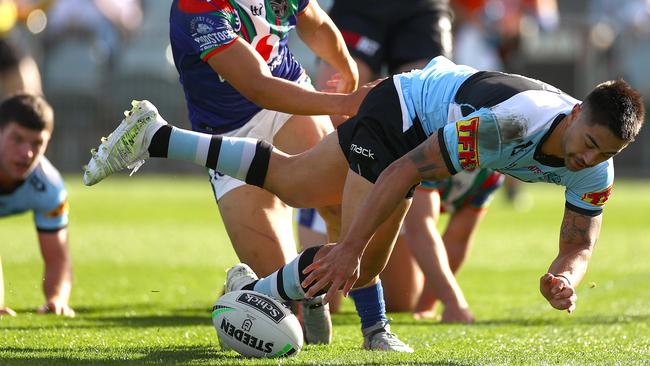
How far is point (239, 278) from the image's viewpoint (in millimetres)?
5652

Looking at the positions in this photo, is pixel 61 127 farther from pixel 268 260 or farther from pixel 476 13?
pixel 268 260

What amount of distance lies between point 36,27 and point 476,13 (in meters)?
9.24

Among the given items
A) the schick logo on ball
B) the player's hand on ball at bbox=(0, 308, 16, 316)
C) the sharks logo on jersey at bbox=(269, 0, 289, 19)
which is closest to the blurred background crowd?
the sharks logo on jersey at bbox=(269, 0, 289, 19)

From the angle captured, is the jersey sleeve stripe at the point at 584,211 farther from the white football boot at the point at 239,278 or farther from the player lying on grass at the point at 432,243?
the player lying on grass at the point at 432,243

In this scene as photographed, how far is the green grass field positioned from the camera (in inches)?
213

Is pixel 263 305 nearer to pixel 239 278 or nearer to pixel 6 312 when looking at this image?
pixel 239 278

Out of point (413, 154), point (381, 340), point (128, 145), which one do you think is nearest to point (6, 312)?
point (128, 145)

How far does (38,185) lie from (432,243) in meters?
2.47

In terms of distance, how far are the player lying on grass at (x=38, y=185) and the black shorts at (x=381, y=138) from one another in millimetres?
2444

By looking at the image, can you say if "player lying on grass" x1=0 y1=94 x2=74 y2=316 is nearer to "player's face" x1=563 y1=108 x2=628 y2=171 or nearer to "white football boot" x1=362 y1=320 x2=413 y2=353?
"white football boot" x1=362 y1=320 x2=413 y2=353

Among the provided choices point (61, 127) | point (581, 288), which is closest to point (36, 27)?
point (61, 127)

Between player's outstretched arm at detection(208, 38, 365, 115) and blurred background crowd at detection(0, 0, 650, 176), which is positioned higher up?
player's outstretched arm at detection(208, 38, 365, 115)

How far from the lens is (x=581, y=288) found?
8883mm

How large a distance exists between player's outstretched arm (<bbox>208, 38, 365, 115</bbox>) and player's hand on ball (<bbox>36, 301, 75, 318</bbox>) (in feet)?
6.39
